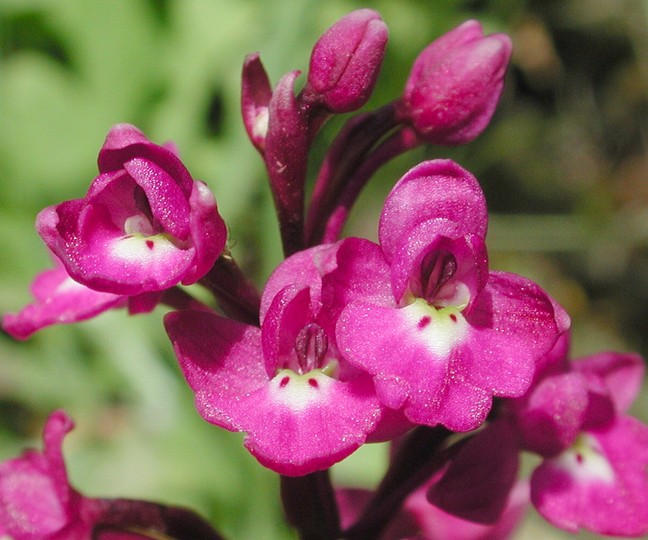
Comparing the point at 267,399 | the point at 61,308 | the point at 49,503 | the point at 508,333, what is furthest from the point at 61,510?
the point at 508,333

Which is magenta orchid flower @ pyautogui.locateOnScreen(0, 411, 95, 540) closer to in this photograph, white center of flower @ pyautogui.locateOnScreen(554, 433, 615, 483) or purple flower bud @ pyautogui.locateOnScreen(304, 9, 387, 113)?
purple flower bud @ pyautogui.locateOnScreen(304, 9, 387, 113)

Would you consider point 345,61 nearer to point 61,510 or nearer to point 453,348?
point 453,348

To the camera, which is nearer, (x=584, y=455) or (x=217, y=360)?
(x=217, y=360)

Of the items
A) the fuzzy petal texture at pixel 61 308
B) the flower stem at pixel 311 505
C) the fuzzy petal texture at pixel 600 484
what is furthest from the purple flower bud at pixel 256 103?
the fuzzy petal texture at pixel 600 484

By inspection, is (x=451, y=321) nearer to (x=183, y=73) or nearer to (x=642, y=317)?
Result: (x=183, y=73)

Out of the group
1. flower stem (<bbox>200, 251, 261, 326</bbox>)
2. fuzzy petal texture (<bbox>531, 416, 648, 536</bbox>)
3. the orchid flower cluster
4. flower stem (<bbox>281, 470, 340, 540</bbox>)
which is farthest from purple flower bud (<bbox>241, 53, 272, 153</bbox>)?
fuzzy petal texture (<bbox>531, 416, 648, 536</bbox>)

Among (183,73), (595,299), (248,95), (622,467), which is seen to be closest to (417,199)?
(248,95)

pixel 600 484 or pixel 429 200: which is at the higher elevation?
pixel 429 200
